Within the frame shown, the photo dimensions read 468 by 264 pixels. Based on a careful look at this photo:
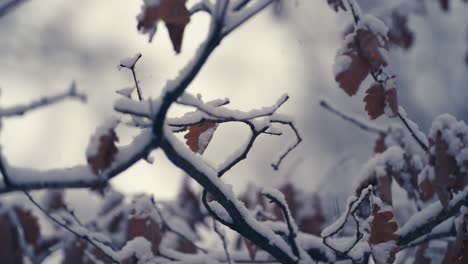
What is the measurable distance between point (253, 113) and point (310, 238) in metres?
0.84

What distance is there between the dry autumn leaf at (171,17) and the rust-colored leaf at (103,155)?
30 cm

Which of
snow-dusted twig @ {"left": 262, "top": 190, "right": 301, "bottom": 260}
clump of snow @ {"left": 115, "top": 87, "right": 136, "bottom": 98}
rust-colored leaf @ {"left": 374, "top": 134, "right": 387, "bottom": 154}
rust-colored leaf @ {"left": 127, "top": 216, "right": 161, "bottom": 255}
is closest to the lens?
clump of snow @ {"left": 115, "top": 87, "right": 136, "bottom": 98}

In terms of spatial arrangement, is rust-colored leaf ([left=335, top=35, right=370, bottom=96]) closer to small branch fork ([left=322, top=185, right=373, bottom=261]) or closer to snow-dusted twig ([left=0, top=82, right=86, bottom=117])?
small branch fork ([left=322, top=185, right=373, bottom=261])

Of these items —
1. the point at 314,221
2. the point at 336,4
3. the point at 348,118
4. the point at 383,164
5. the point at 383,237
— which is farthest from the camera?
the point at 314,221

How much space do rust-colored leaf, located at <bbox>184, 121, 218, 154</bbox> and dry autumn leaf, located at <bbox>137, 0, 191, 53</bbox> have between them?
502 mm

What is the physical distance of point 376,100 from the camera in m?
1.89

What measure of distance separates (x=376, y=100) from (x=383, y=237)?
531mm

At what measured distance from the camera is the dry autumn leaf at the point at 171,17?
4.08 feet

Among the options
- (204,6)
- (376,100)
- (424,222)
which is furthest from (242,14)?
(424,222)

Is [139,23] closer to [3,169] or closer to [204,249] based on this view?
[3,169]

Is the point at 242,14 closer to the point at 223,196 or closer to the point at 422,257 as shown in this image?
the point at 223,196

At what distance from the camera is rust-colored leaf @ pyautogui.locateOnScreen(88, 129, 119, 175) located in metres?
1.21

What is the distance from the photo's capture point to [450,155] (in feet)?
6.12

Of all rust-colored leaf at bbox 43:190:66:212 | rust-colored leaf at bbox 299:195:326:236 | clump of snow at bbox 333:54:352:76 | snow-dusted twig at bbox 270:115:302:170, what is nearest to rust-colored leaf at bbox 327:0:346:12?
clump of snow at bbox 333:54:352:76
